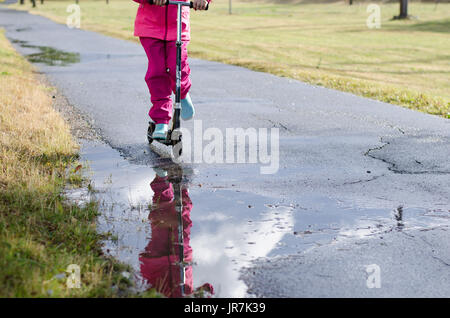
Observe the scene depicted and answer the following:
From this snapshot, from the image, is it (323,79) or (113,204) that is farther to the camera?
(323,79)

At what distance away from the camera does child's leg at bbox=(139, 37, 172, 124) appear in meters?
6.35

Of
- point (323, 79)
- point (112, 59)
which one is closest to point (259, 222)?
point (323, 79)

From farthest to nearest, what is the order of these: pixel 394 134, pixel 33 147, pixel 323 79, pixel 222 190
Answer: pixel 323 79 → pixel 394 134 → pixel 33 147 → pixel 222 190

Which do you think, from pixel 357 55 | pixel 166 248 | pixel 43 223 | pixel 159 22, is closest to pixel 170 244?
pixel 166 248

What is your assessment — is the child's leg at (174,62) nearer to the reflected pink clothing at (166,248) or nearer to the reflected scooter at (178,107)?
the reflected scooter at (178,107)

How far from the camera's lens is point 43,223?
4086 mm

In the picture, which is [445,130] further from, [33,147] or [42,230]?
[42,230]

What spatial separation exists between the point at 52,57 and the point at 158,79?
11.4m

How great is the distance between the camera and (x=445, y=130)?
772cm

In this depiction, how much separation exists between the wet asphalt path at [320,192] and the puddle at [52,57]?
563 cm

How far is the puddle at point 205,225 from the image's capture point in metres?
3.53

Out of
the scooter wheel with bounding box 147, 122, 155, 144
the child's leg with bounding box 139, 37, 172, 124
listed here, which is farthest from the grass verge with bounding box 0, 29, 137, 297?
the child's leg with bounding box 139, 37, 172, 124

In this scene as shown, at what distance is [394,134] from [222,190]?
302 centimetres

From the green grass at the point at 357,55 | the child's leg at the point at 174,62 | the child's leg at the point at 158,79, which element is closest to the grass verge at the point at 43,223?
the child's leg at the point at 158,79
